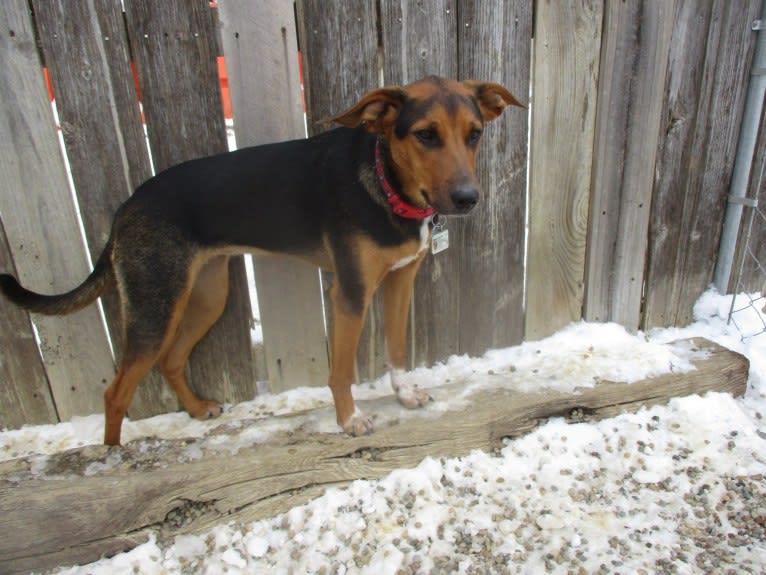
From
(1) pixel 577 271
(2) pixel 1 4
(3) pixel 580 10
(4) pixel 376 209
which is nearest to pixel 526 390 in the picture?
(1) pixel 577 271

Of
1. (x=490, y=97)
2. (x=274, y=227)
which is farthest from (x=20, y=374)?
(x=490, y=97)

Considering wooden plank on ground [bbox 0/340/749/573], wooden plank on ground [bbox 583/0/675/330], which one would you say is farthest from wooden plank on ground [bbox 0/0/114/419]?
wooden plank on ground [bbox 583/0/675/330]

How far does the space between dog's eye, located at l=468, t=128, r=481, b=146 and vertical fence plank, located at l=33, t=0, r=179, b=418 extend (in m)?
1.73

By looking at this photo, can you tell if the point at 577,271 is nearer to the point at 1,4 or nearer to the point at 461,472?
the point at 461,472

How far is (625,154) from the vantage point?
3.56 meters

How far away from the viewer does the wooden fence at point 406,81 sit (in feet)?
8.99

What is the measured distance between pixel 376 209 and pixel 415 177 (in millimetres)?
288

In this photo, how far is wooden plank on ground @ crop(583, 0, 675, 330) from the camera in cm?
329

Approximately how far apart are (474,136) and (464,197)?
0.41 metres

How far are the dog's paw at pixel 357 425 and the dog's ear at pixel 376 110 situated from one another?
150 centimetres

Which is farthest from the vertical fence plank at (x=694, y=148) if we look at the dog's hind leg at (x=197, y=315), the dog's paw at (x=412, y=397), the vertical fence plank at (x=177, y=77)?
the dog's hind leg at (x=197, y=315)

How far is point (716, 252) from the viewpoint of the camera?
3.99 m

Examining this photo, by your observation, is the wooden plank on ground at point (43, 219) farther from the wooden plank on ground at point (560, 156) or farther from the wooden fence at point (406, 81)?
the wooden plank on ground at point (560, 156)

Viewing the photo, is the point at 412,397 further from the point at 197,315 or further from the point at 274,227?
the point at 197,315
